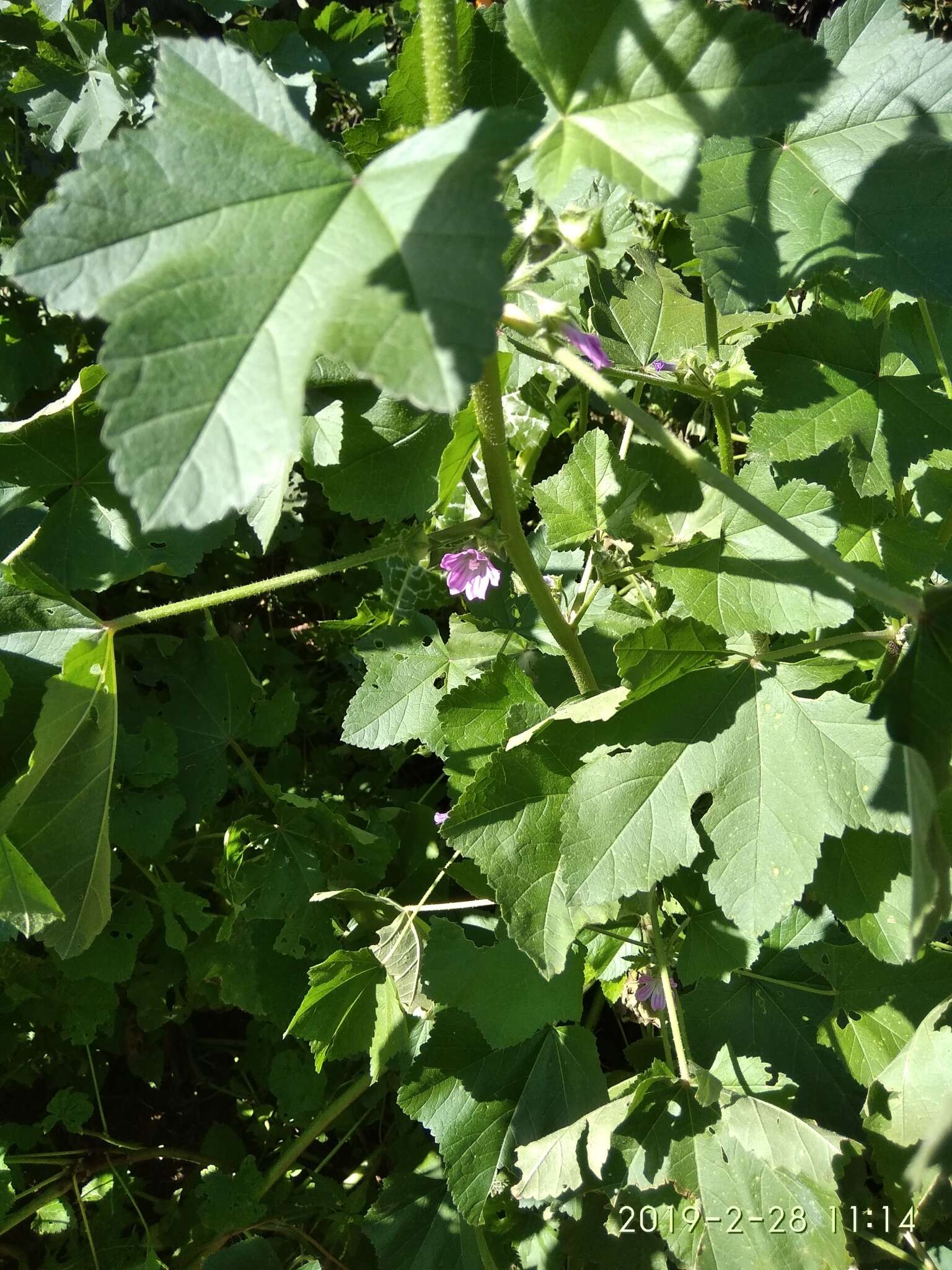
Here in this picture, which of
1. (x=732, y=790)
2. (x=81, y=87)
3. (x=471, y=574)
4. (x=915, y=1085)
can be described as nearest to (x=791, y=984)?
(x=915, y=1085)

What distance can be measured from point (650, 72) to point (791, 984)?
1.50 metres

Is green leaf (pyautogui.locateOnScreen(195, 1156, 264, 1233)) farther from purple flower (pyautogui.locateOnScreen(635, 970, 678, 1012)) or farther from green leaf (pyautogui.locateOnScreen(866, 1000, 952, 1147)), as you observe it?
green leaf (pyautogui.locateOnScreen(866, 1000, 952, 1147))

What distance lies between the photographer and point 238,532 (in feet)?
7.48

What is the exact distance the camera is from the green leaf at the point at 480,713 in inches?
61.6

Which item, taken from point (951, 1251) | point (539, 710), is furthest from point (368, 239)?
point (951, 1251)

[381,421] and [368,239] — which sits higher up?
[368,239]

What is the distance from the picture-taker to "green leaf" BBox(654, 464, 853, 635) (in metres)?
1.30

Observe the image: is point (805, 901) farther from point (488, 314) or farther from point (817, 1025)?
point (488, 314)

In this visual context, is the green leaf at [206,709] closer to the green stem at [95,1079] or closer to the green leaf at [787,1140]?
the green stem at [95,1079]

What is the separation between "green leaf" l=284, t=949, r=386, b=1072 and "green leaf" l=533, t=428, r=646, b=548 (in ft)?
2.65

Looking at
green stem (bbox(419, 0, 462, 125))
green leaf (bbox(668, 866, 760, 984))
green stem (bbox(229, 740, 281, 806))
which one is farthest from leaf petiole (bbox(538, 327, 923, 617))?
green stem (bbox(229, 740, 281, 806))

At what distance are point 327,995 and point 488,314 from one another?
4.33 ft

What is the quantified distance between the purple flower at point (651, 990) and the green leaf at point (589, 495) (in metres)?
0.80
